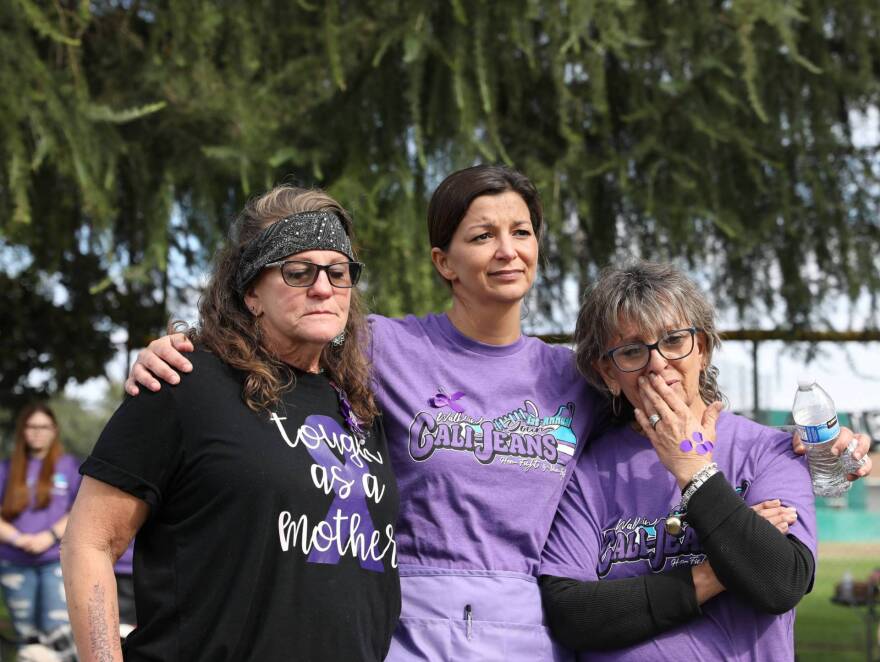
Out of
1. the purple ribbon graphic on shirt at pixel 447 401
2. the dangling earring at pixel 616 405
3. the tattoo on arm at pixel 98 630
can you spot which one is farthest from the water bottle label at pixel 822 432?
the tattoo on arm at pixel 98 630

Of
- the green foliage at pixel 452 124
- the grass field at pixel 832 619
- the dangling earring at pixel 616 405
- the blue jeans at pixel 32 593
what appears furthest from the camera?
the grass field at pixel 832 619

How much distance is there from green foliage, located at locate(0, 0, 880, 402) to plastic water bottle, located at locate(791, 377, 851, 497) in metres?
3.18

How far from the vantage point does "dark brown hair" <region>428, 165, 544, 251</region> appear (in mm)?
2381

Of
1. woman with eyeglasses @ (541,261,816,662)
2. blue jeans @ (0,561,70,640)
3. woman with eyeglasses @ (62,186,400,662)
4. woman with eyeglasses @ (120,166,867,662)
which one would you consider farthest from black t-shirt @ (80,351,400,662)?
blue jeans @ (0,561,70,640)

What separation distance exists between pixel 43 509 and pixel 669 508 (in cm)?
479

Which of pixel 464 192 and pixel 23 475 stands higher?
pixel 464 192

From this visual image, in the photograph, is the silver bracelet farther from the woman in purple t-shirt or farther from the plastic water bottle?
the woman in purple t-shirt

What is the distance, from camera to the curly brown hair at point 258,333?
6.48ft

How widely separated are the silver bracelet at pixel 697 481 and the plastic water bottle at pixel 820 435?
275 millimetres

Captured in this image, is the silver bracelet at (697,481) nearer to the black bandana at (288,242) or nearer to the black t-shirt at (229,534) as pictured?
the black t-shirt at (229,534)

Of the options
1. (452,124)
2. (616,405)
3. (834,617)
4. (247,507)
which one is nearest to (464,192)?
(616,405)

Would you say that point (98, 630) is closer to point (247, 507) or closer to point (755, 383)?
point (247, 507)

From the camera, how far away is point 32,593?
5.77 metres

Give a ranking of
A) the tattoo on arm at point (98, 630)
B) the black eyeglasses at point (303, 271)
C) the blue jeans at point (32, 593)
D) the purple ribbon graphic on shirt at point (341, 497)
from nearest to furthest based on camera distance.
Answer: the tattoo on arm at point (98, 630), the purple ribbon graphic on shirt at point (341, 497), the black eyeglasses at point (303, 271), the blue jeans at point (32, 593)
